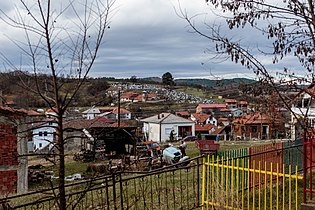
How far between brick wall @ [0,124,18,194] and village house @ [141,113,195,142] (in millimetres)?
29234

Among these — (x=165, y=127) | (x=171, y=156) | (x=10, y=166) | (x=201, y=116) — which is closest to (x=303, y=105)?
(x=10, y=166)

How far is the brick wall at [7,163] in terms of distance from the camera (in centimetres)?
1124

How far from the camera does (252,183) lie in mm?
9164

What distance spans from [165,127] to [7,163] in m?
30.8

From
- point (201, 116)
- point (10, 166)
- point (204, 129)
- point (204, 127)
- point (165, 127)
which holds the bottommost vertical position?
point (204, 129)

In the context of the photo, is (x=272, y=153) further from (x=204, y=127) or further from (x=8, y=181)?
(x=204, y=127)

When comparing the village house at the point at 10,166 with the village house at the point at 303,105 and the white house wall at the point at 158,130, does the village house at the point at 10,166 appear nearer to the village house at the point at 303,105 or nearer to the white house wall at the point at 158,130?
the village house at the point at 303,105

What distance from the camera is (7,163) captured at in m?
11.5

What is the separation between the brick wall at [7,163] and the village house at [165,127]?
2923cm

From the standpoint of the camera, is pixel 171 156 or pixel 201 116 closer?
pixel 171 156

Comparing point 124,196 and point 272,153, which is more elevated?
point 272,153

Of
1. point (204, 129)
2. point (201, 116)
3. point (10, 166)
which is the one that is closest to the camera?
point (10, 166)

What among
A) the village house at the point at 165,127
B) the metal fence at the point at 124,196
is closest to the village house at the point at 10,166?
the metal fence at the point at 124,196

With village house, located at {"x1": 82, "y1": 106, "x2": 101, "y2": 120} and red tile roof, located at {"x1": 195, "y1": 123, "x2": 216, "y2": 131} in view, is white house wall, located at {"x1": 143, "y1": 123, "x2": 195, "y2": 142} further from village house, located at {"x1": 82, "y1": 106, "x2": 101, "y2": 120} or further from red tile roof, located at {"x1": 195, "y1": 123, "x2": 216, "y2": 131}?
village house, located at {"x1": 82, "y1": 106, "x2": 101, "y2": 120}
